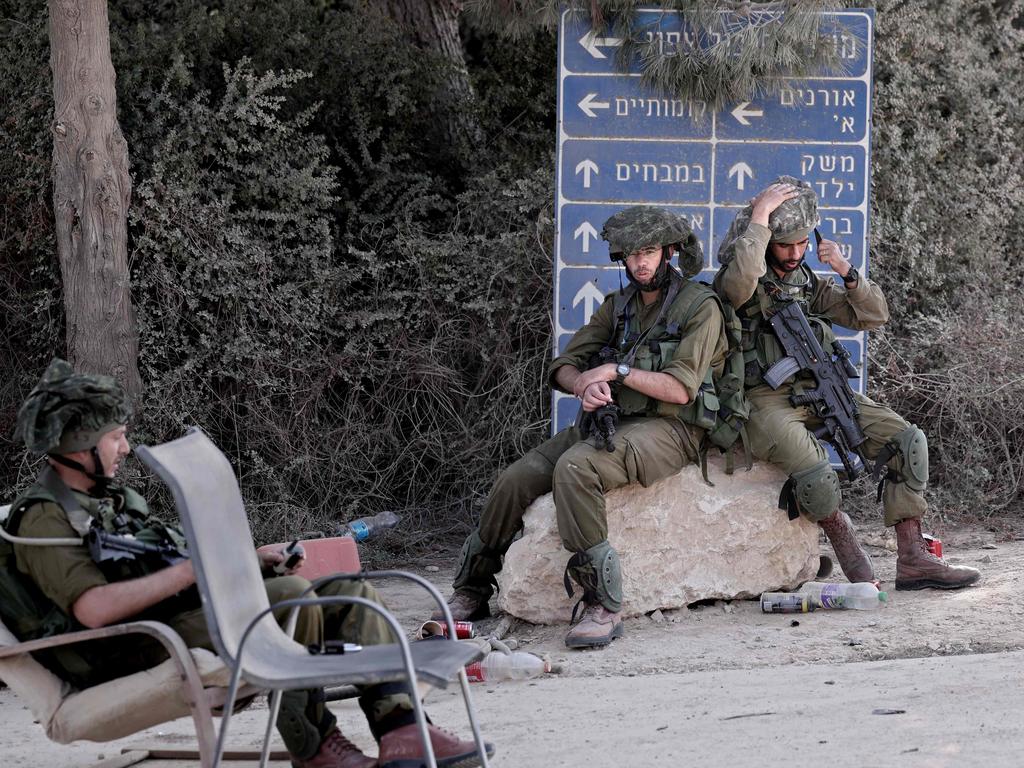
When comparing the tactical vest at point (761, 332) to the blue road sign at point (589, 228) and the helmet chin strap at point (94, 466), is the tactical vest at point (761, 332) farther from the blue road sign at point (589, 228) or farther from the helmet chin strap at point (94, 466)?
the helmet chin strap at point (94, 466)

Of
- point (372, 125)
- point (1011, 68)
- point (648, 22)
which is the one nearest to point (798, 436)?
point (648, 22)

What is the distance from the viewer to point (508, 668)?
513cm

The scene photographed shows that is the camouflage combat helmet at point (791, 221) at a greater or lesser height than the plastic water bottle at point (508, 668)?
greater

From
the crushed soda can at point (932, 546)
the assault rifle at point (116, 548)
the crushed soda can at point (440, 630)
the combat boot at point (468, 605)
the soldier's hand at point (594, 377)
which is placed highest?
the assault rifle at point (116, 548)

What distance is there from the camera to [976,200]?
9.55 m

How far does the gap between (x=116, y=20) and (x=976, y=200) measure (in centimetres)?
629

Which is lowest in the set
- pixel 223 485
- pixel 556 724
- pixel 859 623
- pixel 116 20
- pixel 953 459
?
pixel 953 459

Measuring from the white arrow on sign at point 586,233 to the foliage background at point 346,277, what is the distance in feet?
4.48

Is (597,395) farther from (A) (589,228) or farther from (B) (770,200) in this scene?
(A) (589,228)

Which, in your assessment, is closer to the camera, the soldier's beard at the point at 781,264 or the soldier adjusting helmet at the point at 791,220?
the soldier adjusting helmet at the point at 791,220

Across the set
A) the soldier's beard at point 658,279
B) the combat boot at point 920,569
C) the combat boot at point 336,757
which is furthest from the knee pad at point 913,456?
the combat boot at point 336,757

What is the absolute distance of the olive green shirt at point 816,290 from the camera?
19.4 ft

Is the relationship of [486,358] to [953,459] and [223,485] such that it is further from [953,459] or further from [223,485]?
[223,485]

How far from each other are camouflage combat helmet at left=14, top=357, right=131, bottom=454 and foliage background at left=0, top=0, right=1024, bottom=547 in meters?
3.99
